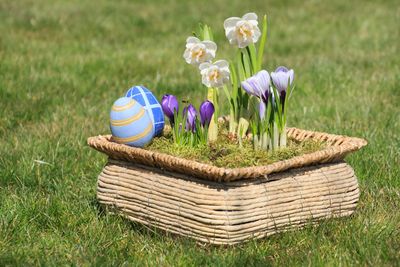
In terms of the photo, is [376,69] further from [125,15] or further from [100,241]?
[100,241]

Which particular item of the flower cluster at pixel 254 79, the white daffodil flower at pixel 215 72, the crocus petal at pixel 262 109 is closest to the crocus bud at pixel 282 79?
the flower cluster at pixel 254 79

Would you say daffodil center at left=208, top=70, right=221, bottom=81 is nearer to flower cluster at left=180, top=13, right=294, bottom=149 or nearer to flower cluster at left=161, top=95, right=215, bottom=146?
flower cluster at left=180, top=13, right=294, bottom=149

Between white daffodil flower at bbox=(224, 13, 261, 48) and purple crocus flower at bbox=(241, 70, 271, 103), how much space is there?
16 centimetres

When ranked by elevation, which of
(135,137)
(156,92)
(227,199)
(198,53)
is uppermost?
(198,53)

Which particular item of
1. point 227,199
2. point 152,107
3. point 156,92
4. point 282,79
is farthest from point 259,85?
point 156,92

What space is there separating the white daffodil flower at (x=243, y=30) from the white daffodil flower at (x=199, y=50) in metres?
0.11

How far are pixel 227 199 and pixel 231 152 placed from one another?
0.45 metres

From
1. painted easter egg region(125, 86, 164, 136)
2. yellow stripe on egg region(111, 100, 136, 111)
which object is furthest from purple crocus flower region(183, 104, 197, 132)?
yellow stripe on egg region(111, 100, 136, 111)

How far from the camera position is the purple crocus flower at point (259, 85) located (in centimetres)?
344

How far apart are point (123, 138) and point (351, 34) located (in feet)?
16.3

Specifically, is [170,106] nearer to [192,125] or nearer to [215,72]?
[192,125]

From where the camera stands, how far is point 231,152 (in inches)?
137

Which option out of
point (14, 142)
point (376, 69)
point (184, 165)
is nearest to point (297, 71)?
point (376, 69)

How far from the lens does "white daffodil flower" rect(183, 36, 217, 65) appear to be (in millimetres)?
3469
